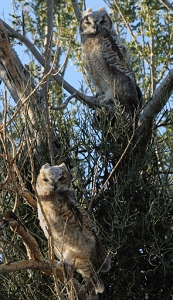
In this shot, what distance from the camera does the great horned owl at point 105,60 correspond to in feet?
20.2

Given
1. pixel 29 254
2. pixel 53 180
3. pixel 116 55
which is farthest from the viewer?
pixel 116 55

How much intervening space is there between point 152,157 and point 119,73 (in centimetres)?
144

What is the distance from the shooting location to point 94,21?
629 cm

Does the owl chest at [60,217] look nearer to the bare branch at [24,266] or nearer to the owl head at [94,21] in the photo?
the bare branch at [24,266]

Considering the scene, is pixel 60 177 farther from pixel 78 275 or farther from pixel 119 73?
pixel 119 73

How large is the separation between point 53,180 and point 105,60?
7.59 feet

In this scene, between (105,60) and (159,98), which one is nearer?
(159,98)

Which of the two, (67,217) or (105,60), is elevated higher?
(105,60)

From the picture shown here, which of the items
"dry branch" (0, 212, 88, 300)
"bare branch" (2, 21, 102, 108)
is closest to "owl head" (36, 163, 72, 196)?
"dry branch" (0, 212, 88, 300)

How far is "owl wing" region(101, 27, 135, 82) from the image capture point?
620cm

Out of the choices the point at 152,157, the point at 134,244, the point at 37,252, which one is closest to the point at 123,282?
the point at 134,244

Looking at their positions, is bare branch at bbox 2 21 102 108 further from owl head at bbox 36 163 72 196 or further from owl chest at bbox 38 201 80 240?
owl chest at bbox 38 201 80 240

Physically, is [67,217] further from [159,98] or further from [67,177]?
[159,98]

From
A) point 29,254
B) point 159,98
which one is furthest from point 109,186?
point 29,254
